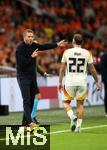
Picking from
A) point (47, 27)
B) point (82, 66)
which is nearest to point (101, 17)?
point (47, 27)

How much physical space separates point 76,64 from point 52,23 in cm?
1723

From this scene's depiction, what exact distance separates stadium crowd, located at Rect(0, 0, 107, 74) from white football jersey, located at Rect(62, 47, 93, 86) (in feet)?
34.8

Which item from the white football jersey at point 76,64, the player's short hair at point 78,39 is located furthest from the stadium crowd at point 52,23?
the player's short hair at point 78,39

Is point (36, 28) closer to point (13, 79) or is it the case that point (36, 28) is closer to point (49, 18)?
point (49, 18)

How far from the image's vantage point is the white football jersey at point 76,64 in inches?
633

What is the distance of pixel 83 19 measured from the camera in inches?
1368

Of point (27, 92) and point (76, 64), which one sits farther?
point (27, 92)

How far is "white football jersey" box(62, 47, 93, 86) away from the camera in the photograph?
1608cm

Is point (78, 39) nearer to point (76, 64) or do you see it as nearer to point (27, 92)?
point (76, 64)

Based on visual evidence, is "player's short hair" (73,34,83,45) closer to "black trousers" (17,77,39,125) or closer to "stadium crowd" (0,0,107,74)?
"black trousers" (17,77,39,125)

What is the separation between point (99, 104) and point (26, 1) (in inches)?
343

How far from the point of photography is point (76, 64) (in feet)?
52.9

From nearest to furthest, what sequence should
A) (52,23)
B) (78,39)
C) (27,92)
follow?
(78,39)
(27,92)
(52,23)

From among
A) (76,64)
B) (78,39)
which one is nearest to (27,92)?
(76,64)
